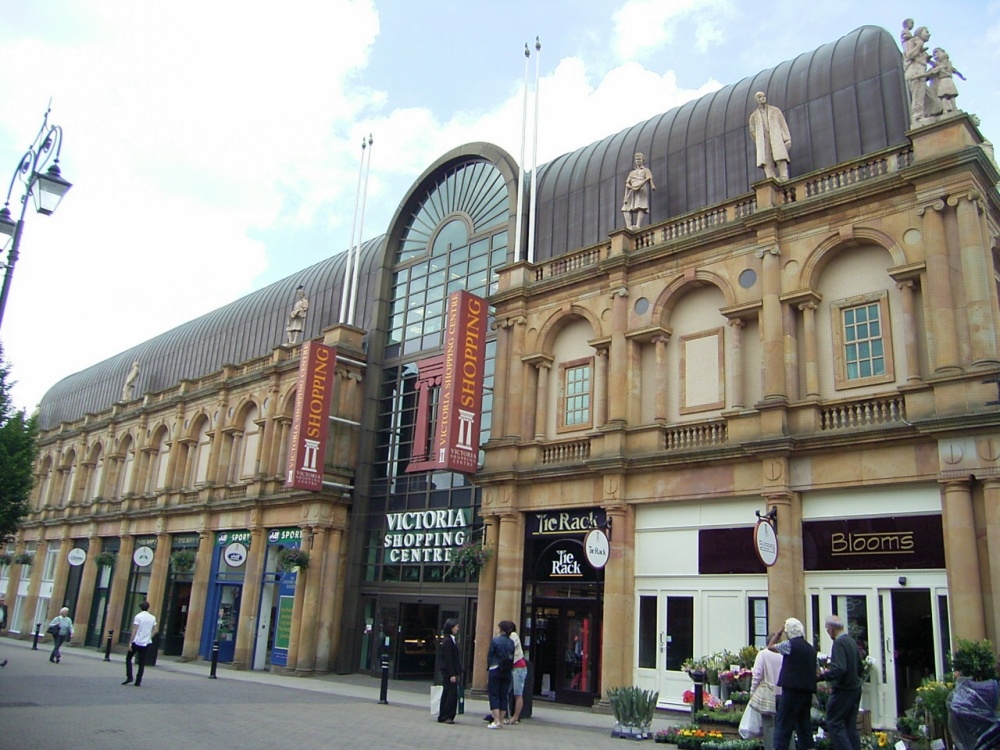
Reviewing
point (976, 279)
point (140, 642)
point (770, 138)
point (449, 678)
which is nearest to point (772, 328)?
point (976, 279)

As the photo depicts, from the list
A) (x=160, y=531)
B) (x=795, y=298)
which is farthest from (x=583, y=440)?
(x=160, y=531)

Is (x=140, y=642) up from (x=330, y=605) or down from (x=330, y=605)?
down

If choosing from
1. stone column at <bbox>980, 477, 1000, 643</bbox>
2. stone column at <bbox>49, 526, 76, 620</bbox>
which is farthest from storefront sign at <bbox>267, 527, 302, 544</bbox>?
stone column at <bbox>980, 477, 1000, 643</bbox>

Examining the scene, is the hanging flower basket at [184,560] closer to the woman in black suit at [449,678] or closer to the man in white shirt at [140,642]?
the man in white shirt at [140,642]

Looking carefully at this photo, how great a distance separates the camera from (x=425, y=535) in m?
28.1

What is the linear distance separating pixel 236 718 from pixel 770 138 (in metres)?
17.7

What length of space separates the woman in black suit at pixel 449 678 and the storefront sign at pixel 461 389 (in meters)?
7.52

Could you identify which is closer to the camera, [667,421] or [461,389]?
[667,421]

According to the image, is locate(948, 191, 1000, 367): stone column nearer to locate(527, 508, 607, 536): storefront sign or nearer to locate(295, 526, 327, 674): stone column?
locate(527, 508, 607, 536): storefront sign

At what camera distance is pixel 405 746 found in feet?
40.0

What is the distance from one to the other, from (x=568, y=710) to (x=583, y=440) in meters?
6.71

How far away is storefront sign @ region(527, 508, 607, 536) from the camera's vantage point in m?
21.7

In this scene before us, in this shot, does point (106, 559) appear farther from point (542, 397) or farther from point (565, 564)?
point (565, 564)

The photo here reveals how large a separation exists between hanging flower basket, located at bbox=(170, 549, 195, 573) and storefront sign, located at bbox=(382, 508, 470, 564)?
1086 cm
